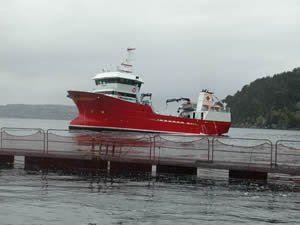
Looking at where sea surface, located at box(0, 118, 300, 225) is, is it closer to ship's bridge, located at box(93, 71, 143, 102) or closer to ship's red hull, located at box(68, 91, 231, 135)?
ship's red hull, located at box(68, 91, 231, 135)

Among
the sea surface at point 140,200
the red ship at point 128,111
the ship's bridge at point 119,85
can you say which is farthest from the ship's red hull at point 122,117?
the sea surface at point 140,200

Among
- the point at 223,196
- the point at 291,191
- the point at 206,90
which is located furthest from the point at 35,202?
the point at 206,90

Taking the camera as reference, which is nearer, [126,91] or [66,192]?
[66,192]

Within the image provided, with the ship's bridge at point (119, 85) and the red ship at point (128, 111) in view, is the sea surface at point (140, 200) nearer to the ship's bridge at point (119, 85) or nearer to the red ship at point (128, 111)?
the red ship at point (128, 111)

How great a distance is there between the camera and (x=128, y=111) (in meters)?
72.8

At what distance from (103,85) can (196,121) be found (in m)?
14.0

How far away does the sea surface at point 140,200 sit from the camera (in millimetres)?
12812

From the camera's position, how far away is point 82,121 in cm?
7719

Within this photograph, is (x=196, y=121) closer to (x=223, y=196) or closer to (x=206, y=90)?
(x=206, y=90)

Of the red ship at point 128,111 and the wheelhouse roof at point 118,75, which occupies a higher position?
the wheelhouse roof at point 118,75

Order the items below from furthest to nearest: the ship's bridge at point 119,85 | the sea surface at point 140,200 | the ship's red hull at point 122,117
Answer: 1. the ship's bridge at point 119,85
2. the ship's red hull at point 122,117
3. the sea surface at point 140,200

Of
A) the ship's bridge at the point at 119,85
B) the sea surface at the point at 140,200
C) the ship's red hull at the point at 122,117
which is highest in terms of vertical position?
the ship's bridge at the point at 119,85

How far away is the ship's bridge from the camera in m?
75.2

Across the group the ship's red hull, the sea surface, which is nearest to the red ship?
the ship's red hull
